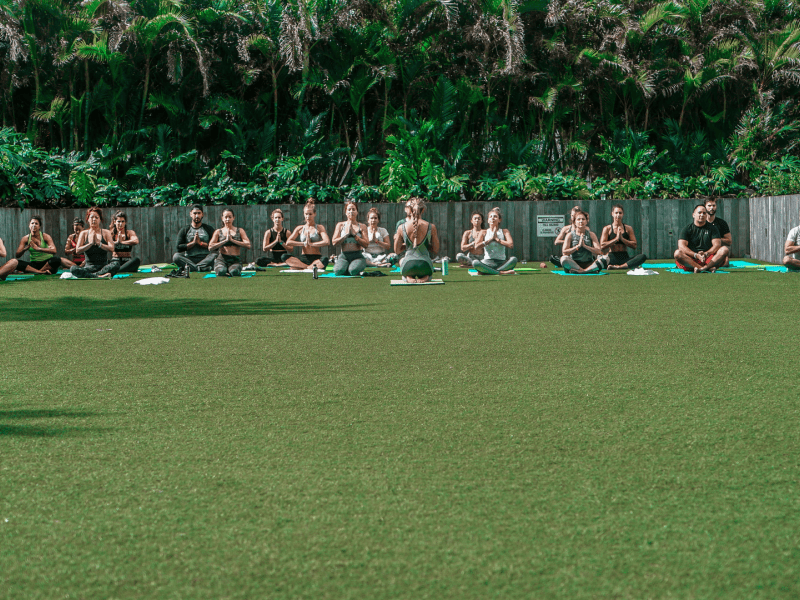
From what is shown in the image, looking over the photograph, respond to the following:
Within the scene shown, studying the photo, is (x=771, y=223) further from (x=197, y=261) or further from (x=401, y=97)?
(x=197, y=261)

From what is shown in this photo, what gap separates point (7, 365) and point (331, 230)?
58.8 ft

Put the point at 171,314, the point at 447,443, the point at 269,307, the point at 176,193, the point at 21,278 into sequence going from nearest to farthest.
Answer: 1. the point at 447,443
2. the point at 171,314
3. the point at 269,307
4. the point at 21,278
5. the point at 176,193

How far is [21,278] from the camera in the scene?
1781cm

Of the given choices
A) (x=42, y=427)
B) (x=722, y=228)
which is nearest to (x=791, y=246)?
(x=722, y=228)

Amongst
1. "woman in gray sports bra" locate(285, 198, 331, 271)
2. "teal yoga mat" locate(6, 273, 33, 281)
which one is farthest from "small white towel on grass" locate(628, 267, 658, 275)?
"teal yoga mat" locate(6, 273, 33, 281)

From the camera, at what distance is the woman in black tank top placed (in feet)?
61.3

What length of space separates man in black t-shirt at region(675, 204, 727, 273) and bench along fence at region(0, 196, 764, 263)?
5.96 m

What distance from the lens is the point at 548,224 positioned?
23.9 meters

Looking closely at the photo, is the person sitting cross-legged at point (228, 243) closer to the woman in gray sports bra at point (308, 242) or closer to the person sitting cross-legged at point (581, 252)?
the woman in gray sports bra at point (308, 242)

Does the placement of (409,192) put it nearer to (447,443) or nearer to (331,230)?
(331,230)

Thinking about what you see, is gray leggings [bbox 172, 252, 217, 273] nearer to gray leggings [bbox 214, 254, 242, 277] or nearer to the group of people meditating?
the group of people meditating

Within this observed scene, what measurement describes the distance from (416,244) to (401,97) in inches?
546

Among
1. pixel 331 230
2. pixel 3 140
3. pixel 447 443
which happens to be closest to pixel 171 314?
pixel 447 443

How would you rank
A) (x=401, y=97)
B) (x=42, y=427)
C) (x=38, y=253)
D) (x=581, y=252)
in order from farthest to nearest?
(x=401, y=97)
(x=38, y=253)
(x=581, y=252)
(x=42, y=427)
